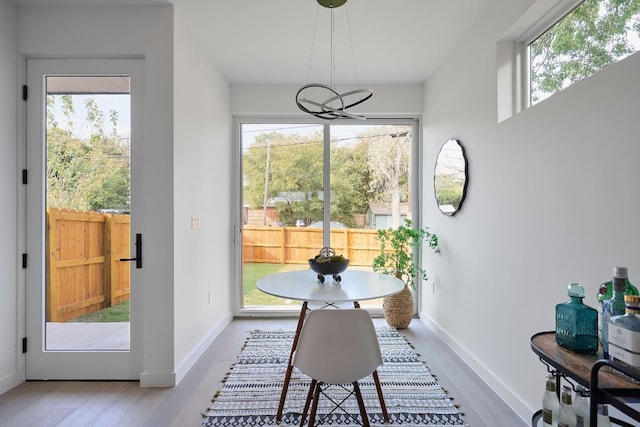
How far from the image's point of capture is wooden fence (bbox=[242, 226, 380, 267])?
4.02m

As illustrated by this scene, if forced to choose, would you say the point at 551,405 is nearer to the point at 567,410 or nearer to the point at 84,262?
the point at 567,410

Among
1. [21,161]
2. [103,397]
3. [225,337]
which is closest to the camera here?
[103,397]

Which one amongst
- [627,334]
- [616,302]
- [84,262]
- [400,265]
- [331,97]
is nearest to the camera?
[627,334]

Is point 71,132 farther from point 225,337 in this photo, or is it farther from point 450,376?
point 450,376

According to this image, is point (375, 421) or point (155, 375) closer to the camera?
point (375, 421)

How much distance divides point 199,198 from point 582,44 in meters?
2.77

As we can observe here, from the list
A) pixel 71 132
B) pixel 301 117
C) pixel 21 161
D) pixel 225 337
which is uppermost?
pixel 301 117

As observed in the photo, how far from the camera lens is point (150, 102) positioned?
7.78 feet

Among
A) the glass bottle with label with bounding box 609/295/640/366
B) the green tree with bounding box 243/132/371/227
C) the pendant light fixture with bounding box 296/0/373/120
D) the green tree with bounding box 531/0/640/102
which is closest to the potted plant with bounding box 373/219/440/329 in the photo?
the green tree with bounding box 243/132/371/227

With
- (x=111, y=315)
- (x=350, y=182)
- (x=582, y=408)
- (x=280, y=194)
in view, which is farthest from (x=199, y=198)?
(x=582, y=408)

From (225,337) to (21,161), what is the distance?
2.18 meters

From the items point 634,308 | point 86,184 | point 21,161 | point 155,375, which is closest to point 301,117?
point 86,184

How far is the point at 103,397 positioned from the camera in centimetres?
222

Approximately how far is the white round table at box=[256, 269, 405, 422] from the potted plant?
118 cm
